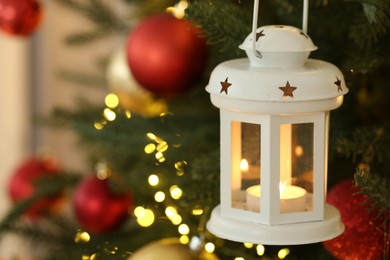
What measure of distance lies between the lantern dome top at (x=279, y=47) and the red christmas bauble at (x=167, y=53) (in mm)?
283

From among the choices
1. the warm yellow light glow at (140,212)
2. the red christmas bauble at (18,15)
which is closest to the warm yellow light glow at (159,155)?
the warm yellow light glow at (140,212)

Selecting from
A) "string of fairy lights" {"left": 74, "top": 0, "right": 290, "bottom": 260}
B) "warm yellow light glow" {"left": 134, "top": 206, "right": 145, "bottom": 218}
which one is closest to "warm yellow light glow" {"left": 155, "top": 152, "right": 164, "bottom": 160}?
"string of fairy lights" {"left": 74, "top": 0, "right": 290, "bottom": 260}

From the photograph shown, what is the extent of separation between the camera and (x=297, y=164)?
0.65 meters

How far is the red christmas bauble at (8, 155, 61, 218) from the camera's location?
1.27 m

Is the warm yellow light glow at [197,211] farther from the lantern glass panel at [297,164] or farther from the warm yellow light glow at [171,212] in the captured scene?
the lantern glass panel at [297,164]

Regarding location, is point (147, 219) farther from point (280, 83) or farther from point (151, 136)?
point (280, 83)

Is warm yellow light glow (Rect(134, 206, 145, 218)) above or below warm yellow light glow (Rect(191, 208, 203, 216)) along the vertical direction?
below

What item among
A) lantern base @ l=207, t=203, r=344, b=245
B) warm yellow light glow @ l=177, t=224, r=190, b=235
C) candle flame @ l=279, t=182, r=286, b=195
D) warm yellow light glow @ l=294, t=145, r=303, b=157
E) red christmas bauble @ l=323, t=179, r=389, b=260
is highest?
warm yellow light glow @ l=294, t=145, r=303, b=157

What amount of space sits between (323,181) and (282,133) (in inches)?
2.2

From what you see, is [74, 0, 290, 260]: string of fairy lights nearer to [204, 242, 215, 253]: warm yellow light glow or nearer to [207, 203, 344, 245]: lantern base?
[204, 242, 215, 253]: warm yellow light glow

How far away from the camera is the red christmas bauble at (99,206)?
3.49ft

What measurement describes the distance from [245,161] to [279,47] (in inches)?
4.6

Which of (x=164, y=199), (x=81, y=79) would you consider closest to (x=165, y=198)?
(x=164, y=199)

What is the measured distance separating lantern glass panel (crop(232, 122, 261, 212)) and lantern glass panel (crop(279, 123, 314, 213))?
0.08ft
